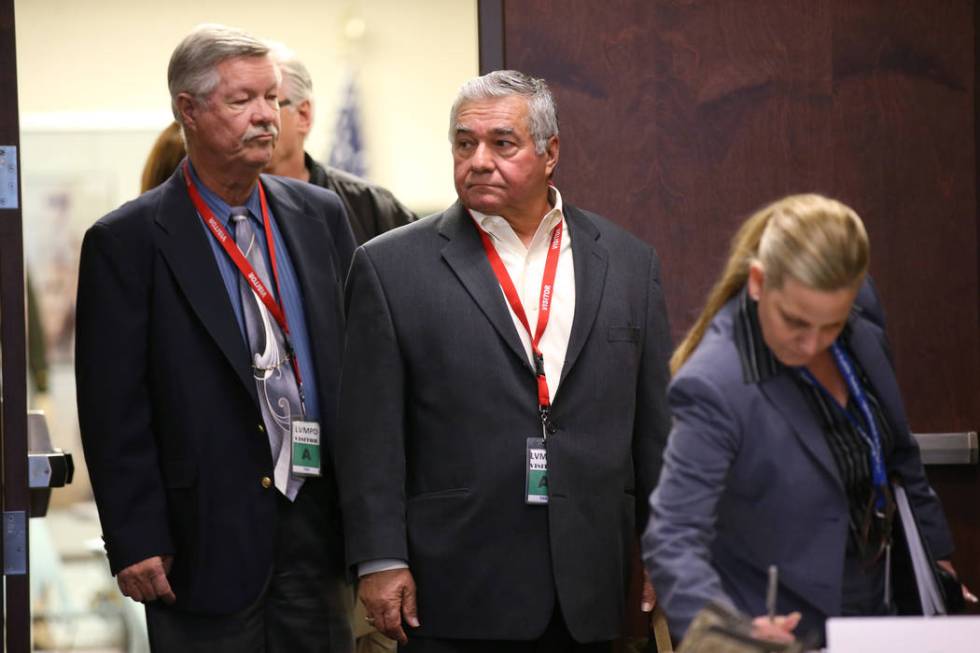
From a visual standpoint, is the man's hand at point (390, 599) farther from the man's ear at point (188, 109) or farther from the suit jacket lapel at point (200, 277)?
the man's ear at point (188, 109)

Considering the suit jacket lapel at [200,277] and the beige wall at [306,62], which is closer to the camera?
the suit jacket lapel at [200,277]

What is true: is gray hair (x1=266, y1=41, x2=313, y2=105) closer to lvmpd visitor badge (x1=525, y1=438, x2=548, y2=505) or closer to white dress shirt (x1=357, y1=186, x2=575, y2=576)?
white dress shirt (x1=357, y1=186, x2=575, y2=576)

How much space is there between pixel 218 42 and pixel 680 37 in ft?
4.35

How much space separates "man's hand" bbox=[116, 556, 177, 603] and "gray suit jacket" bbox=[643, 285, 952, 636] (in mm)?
1240

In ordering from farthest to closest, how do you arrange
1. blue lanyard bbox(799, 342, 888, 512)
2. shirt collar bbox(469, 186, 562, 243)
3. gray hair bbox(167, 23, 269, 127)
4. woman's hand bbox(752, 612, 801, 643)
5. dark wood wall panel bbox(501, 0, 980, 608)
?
dark wood wall panel bbox(501, 0, 980, 608)
gray hair bbox(167, 23, 269, 127)
shirt collar bbox(469, 186, 562, 243)
blue lanyard bbox(799, 342, 888, 512)
woman's hand bbox(752, 612, 801, 643)

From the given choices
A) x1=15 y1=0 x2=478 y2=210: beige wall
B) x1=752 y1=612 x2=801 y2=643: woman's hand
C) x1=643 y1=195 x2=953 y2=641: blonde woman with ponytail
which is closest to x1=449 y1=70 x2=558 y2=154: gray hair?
x1=643 y1=195 x2=953 y2=641: blonde woman with ponytail

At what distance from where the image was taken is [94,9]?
20.6ft

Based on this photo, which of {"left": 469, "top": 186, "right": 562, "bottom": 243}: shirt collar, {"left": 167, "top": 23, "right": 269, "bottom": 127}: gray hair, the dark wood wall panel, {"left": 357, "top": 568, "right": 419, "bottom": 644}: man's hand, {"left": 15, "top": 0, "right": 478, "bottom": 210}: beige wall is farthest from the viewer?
{"left": 15, "top": 0, "right": 478, "bottom": 210}: beige wall

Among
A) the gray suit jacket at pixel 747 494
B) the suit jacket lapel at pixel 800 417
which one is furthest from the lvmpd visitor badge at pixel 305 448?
the suit jacket lapel at pixel 800 417

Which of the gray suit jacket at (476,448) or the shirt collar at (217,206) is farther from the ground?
the shirt collar at (217,206)

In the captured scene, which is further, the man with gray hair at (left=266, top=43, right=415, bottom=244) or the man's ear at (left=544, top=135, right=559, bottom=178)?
the man with gray hair at (left=266, top=43, right=415, bottom=244)

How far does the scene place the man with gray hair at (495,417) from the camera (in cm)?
288

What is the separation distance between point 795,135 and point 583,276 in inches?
46.5

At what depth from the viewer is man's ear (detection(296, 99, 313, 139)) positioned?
13.2 ft
